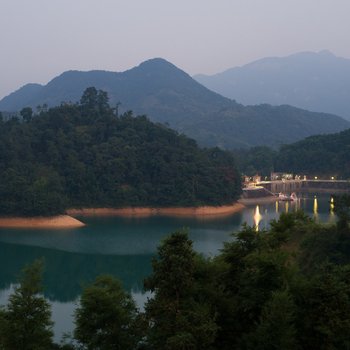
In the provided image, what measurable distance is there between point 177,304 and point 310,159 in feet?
267

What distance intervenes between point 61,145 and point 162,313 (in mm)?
50460

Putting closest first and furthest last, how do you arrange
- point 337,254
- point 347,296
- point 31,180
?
point 347,296 → point 337,254 → point 31,180

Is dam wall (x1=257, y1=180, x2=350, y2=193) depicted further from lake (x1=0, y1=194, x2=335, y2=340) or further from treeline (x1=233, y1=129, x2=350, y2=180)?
lake (x1=0, y1=194, x2=335, y2=340)

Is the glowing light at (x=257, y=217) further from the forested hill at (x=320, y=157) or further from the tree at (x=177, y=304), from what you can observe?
the tree at (x=177, y=304)

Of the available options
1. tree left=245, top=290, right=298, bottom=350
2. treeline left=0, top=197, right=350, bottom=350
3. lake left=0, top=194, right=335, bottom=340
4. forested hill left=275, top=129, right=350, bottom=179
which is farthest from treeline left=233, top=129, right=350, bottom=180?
tree left=245, top=290, right=298, bottom=350

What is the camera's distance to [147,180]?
60781 mm

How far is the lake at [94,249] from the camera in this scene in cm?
2866

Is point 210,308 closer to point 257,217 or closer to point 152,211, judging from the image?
point 257,217

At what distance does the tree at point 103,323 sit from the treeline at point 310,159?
7572cm

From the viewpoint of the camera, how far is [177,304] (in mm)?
11305

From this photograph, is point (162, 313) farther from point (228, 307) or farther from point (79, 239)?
point (79, 239)

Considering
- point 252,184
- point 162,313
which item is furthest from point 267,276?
point 252,184

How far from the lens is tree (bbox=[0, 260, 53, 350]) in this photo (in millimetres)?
12234

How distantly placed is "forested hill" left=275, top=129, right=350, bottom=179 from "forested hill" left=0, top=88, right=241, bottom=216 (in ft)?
85.3
